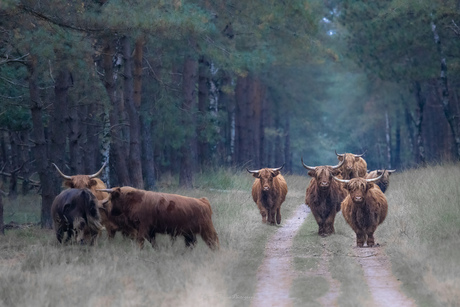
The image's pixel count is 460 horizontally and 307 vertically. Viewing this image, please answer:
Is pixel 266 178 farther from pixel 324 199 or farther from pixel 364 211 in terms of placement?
pixel 364 211

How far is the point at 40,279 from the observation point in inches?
307

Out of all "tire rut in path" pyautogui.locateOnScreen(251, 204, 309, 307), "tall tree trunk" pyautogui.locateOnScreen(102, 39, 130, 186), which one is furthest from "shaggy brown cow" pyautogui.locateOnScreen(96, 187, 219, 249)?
"tall tree trunk" pyautogui.locateOnScreen(102, 39, 130, 186)

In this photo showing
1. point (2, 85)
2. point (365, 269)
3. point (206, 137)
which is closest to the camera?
point (365, 269)

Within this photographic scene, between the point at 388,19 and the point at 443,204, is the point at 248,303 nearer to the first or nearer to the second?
the point at 443,204

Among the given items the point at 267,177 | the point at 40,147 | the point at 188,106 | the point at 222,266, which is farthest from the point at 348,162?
the point at 222,266

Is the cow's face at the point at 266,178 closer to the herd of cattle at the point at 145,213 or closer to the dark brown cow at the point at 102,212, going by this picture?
the herd of cattle at the point at 145,213

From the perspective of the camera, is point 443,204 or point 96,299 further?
point 443,204

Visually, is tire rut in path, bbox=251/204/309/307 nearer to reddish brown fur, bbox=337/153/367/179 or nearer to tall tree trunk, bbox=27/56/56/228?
reddish brown fur, bbox=337/153/367/179

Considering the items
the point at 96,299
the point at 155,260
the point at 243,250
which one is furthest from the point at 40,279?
the point at 243,250

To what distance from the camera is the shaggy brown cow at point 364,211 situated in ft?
38.3

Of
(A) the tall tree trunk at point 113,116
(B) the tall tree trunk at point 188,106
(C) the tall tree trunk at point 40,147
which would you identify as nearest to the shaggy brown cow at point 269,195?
(A) the tall tree trunk at point 113,116

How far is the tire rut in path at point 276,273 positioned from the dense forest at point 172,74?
4.71 metres

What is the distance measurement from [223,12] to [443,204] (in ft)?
42.6

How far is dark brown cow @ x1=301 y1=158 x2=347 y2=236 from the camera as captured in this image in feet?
44.2
